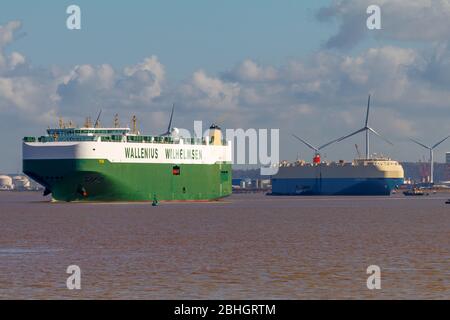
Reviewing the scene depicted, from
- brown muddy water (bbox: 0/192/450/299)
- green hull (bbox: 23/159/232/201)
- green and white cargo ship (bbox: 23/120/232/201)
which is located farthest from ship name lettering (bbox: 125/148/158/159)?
brown muddy water (bbox: 0/192/450/299)

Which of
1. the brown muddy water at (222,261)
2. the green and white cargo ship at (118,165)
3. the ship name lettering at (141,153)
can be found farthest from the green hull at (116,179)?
the brown muddy water at (222,261)

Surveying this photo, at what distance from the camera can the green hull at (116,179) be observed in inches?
5709

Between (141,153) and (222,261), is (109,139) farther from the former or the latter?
(222,261)

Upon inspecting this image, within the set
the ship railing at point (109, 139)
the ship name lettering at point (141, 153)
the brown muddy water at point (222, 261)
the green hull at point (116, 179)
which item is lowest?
the brown muddy water at point (222, 261)

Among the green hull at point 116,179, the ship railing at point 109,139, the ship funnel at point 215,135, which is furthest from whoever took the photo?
the ship funnel at point 215,135

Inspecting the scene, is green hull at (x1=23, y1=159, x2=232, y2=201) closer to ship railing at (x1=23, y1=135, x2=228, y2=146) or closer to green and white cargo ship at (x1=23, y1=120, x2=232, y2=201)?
green and white cargo ship at (x1=23, y1=120, x2=232, y2=201)

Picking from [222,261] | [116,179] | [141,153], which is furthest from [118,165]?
[222,261]

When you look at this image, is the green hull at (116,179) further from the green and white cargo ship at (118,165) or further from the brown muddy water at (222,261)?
the brown muddy water at (222,261)

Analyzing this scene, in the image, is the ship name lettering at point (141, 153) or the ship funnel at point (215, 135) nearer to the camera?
the ship name lettering at point (141, 153)

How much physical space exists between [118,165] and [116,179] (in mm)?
2111

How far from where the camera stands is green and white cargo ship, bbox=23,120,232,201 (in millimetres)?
145000
